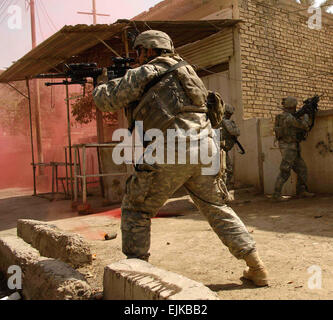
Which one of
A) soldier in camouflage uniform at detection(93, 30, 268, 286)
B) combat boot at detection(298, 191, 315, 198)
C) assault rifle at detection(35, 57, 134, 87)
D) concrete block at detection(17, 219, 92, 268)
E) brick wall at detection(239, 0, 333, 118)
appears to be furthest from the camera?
brick wall at detection(239, 0, 333, 118)

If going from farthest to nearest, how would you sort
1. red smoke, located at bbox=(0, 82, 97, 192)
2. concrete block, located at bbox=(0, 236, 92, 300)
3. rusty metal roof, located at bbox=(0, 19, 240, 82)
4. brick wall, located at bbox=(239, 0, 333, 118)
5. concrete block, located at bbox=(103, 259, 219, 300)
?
1. red smoke, located at bbox=(0, 82, 97, 192)
2. brick wall, located at bbox=(239, 0, 333, 118)
3. rusty metal roof, located at bbox=(0, 19, 240, 82)
4. concrete block, located at bbox=(0, 236, 92, 300)
5. concrete block, located at bbox=(103, 259, 219, 300)

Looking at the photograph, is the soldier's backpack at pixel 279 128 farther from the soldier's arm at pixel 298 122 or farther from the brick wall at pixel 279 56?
the brick wall at pixel 279 56

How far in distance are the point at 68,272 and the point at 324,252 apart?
7.60 feet

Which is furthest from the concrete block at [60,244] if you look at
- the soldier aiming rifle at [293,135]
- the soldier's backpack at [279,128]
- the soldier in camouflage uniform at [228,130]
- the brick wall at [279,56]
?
the brick wall at [279,56]

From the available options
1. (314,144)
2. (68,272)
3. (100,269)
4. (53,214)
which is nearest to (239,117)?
(314,144)

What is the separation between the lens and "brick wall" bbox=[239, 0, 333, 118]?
29.5 feet

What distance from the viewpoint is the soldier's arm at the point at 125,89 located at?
2.33 meters

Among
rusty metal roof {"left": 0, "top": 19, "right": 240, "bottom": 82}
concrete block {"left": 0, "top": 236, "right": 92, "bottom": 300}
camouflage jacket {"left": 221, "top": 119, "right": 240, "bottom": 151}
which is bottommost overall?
concrete block {"left": 0, "top": 236, "right": 92, "bottom": 300}

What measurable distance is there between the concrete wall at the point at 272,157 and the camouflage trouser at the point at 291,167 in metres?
0.45

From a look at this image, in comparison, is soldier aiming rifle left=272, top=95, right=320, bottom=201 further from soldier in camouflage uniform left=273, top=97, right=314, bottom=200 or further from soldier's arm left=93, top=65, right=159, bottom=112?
soldier's arm left=93, top=65, right=159, bottom=112

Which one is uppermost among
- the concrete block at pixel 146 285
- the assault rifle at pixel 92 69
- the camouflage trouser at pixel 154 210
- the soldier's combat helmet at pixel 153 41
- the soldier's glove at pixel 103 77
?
the soldier's combat helmet at pixel 153 41

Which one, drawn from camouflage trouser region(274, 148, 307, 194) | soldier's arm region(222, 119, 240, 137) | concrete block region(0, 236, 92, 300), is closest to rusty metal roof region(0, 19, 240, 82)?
soldier's arm region(222, 119, 240, 137)

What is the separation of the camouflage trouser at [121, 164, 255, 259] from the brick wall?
670 centimetres

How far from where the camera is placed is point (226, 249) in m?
3.55
